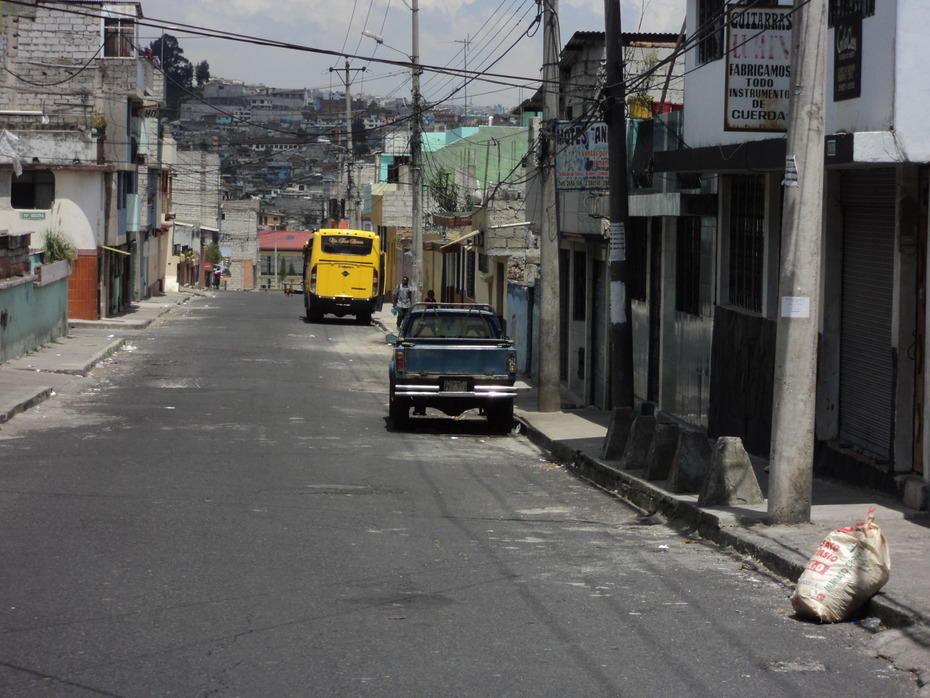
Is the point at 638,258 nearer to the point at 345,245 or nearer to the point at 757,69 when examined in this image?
the point at 757,69

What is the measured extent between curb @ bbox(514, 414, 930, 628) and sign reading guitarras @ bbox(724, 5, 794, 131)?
12.2ft

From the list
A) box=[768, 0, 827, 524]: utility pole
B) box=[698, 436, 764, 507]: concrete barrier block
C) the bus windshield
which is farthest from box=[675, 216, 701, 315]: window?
the bus windshield

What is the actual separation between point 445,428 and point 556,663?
13809 mm

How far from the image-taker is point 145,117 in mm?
62312

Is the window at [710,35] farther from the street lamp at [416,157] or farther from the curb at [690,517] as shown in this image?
the street lamp at [416,157]

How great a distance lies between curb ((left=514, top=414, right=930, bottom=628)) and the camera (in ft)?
25.6

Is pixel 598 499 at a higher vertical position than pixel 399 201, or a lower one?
lower

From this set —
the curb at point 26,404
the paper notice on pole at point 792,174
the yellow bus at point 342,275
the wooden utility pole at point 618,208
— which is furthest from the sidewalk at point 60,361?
the paper notice on pole at point 792,174

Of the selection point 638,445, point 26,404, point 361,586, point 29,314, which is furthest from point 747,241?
point 29,314

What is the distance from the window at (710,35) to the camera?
51.7ft

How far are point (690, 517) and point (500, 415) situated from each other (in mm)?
8613

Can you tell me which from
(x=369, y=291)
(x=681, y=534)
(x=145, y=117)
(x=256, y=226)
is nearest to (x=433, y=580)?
(x=681, y=534)

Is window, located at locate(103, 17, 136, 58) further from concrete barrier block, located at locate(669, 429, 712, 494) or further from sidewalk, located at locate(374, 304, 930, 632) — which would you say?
concrete barrier block, located at locate(669, 429, 712, 494)

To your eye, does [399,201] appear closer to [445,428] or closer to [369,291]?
[369,291]
